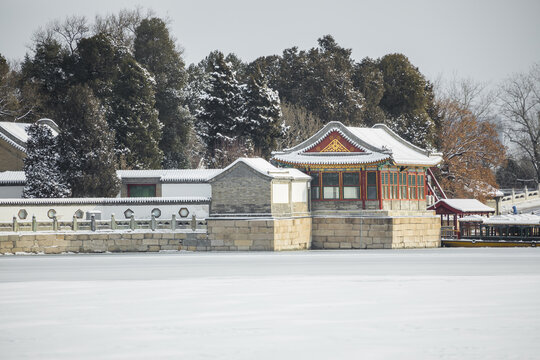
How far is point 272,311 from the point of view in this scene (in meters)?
21.3

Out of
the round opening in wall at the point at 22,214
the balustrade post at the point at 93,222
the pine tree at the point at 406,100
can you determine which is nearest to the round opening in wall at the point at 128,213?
the balustrade post at the point at 93,222

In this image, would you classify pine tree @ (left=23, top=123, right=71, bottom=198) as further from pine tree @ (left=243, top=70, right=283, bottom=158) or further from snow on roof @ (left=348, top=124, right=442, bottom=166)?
pine tree @ (left=243, top=70, right=283, bottom=158)

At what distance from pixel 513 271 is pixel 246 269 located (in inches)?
333

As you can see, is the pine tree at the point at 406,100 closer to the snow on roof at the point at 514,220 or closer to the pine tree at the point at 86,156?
the snow on roof at the point at 514,220

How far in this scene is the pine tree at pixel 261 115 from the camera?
6384cm

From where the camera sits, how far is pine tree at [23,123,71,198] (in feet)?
149

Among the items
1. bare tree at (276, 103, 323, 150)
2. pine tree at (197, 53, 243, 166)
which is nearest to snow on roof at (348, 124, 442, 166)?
pine tree at (197, 53, 243, 166)

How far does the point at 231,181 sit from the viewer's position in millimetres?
42375

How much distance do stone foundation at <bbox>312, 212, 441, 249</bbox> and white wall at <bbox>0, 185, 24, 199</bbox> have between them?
1435 cm

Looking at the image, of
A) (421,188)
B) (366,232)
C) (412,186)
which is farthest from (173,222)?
(421,188)

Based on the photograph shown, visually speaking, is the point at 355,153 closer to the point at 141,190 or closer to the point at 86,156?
the point at 141,190

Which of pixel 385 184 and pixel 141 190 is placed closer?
pixel 385 184

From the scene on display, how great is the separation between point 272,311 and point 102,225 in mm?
22273

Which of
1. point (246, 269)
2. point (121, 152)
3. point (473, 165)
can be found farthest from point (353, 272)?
point (473, 165)
